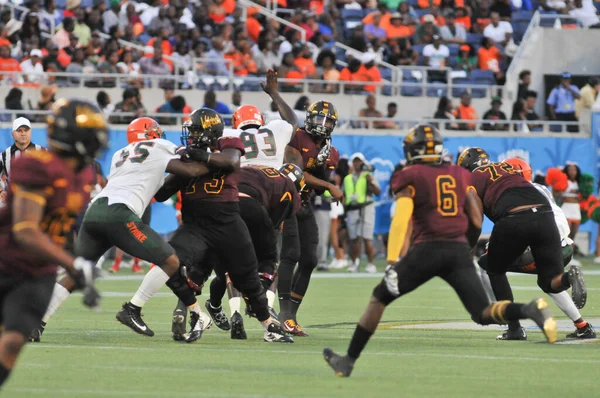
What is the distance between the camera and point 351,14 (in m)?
28.3

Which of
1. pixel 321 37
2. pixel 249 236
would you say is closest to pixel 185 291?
pixel 249 236

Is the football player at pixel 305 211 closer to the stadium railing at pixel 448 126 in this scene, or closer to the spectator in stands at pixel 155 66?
the stadium railing at pixel 448 126

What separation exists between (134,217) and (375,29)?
18.1 metres

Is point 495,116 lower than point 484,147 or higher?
higher

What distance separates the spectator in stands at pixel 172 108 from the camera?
22562 millimetres

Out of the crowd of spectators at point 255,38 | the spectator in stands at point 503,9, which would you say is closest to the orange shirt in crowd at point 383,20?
the crowd of spectators at point 255,38

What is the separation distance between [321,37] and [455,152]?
396 centimetres

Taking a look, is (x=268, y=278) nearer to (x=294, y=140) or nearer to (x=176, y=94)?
(x=294, y=140)

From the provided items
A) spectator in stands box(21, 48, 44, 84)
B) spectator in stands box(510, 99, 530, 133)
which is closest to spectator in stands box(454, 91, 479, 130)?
spectator in stands box(510, 99, 530, 133)

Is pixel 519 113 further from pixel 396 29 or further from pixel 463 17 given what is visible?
pixel 463 17

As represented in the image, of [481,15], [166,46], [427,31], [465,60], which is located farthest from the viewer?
[481,15]

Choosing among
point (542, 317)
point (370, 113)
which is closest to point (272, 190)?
point (542, 317)

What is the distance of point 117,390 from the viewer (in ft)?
25.0

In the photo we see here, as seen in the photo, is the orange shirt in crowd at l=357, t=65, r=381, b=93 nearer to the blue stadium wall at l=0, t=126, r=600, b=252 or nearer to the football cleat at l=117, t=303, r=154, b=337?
the blue stadium wall at l=0, t=126, r=600, b=252
